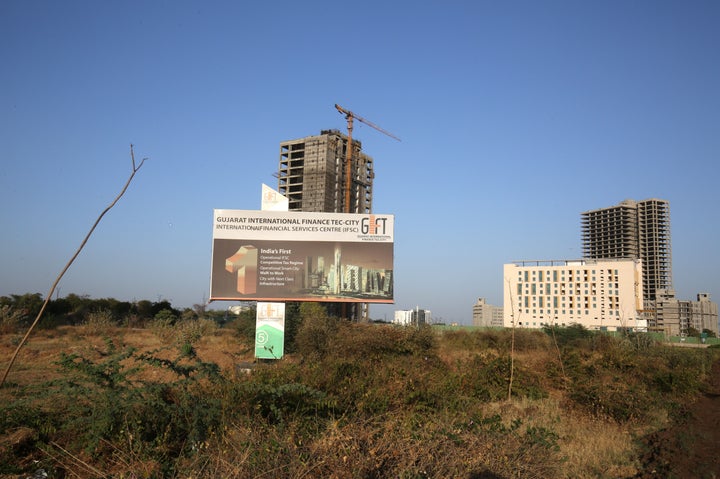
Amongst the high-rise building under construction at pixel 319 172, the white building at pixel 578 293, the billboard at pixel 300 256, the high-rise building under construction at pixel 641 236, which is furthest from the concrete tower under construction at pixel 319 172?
the high-rise building under construction at pixel 641 236

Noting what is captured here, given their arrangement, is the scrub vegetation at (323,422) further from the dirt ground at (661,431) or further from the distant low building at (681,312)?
the distant low building at (681,312)

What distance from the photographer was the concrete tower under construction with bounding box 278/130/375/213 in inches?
3760

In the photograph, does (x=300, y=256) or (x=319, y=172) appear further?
(x=319, y=172)

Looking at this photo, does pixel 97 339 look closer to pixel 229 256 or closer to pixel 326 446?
pixel 229 256

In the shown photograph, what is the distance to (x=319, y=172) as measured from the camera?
95438 mm


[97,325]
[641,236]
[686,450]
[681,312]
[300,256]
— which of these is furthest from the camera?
[641,236]

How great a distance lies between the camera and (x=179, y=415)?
605cm

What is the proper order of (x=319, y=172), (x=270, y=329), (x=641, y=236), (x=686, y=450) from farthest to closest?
(x=641, y=236)
(x=319, y=172)
(x=270, y=329)
(x=686, y=450)

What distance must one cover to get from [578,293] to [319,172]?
50.2 m

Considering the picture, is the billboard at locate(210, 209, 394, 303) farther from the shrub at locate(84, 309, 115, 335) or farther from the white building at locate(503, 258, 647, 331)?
the white building at locate(503, 258, 647, 331)

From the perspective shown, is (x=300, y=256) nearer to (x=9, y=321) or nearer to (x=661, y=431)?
(x=661, y=431)

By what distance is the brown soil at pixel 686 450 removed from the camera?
6560 millimetres

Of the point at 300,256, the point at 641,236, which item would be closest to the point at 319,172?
the point at 300,256

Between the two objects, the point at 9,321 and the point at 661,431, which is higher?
the point at 9,321
